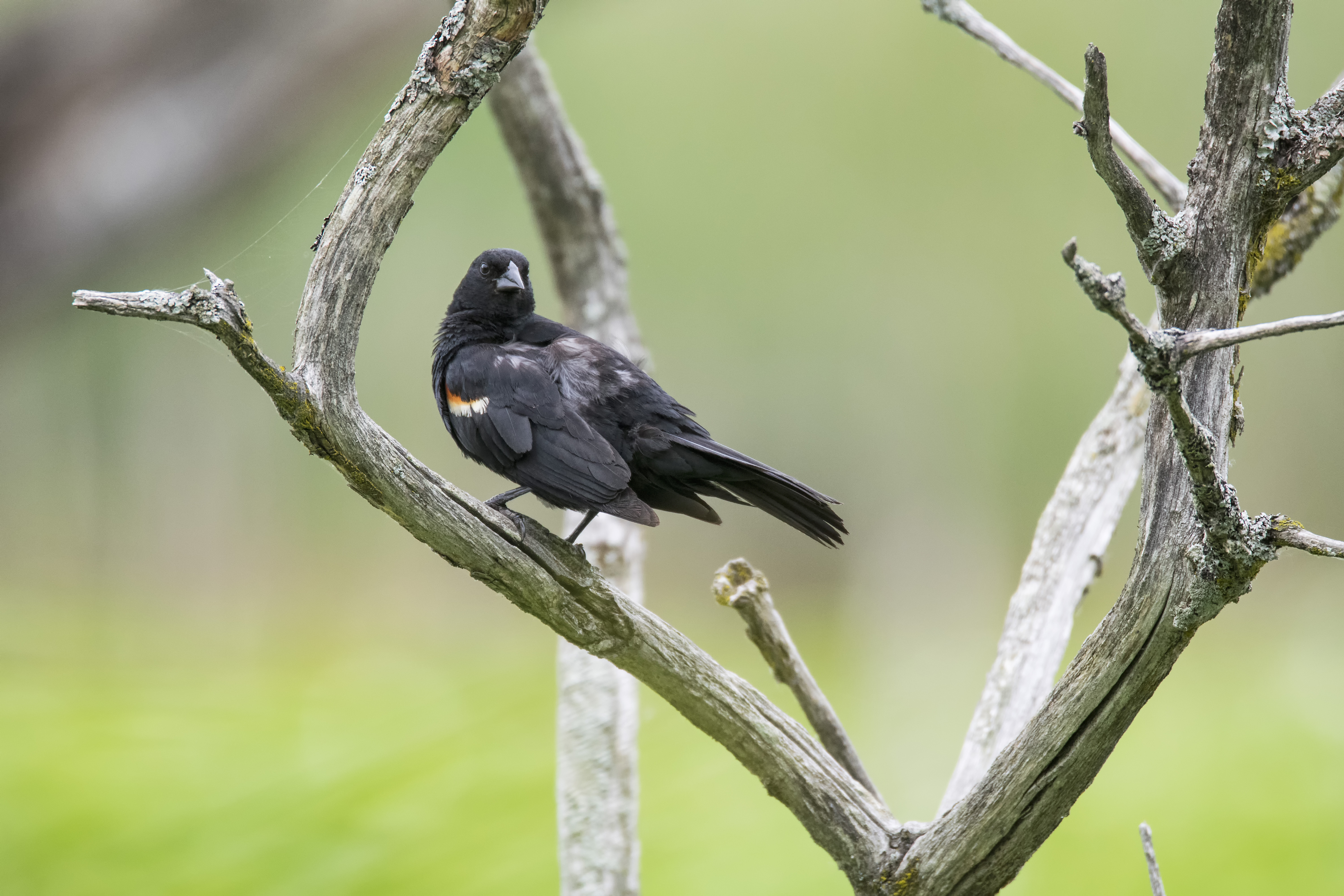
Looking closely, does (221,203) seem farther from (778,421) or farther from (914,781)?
(914,781)

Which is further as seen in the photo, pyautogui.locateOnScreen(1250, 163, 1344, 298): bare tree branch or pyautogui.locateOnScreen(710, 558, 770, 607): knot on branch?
pyautogui.locateOnScreen(1250, 163, 1344, 298): bare tree branch

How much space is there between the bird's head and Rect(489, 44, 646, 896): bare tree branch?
540 mm

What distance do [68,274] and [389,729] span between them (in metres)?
2.08

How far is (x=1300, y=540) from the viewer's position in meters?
0.92

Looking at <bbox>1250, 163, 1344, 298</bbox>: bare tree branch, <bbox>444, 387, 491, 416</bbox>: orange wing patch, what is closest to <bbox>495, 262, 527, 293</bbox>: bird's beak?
<bbox>444, 387, 491, 416</bbox>: orange wing patch

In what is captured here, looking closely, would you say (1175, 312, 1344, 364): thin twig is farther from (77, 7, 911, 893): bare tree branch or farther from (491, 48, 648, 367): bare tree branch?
(491, 48, 648, 367): bare tree branch

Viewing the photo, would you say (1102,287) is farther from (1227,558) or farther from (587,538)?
(587,538)

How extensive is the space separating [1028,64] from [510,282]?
1.11 m

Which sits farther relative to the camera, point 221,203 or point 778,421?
point 778,421

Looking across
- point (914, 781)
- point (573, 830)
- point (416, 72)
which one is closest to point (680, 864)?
point (914, 781)

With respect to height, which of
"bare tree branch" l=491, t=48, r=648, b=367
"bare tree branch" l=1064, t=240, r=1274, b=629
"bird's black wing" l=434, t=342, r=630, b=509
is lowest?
"bare tree branch" l=1064, t=240, r=1274, b=629

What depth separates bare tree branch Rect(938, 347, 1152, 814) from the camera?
1.73 meters

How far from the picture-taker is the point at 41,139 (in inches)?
128

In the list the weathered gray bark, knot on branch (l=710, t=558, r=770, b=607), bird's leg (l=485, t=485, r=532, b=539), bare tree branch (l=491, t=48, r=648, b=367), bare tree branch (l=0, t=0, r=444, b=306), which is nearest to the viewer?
the weathered gray bark
